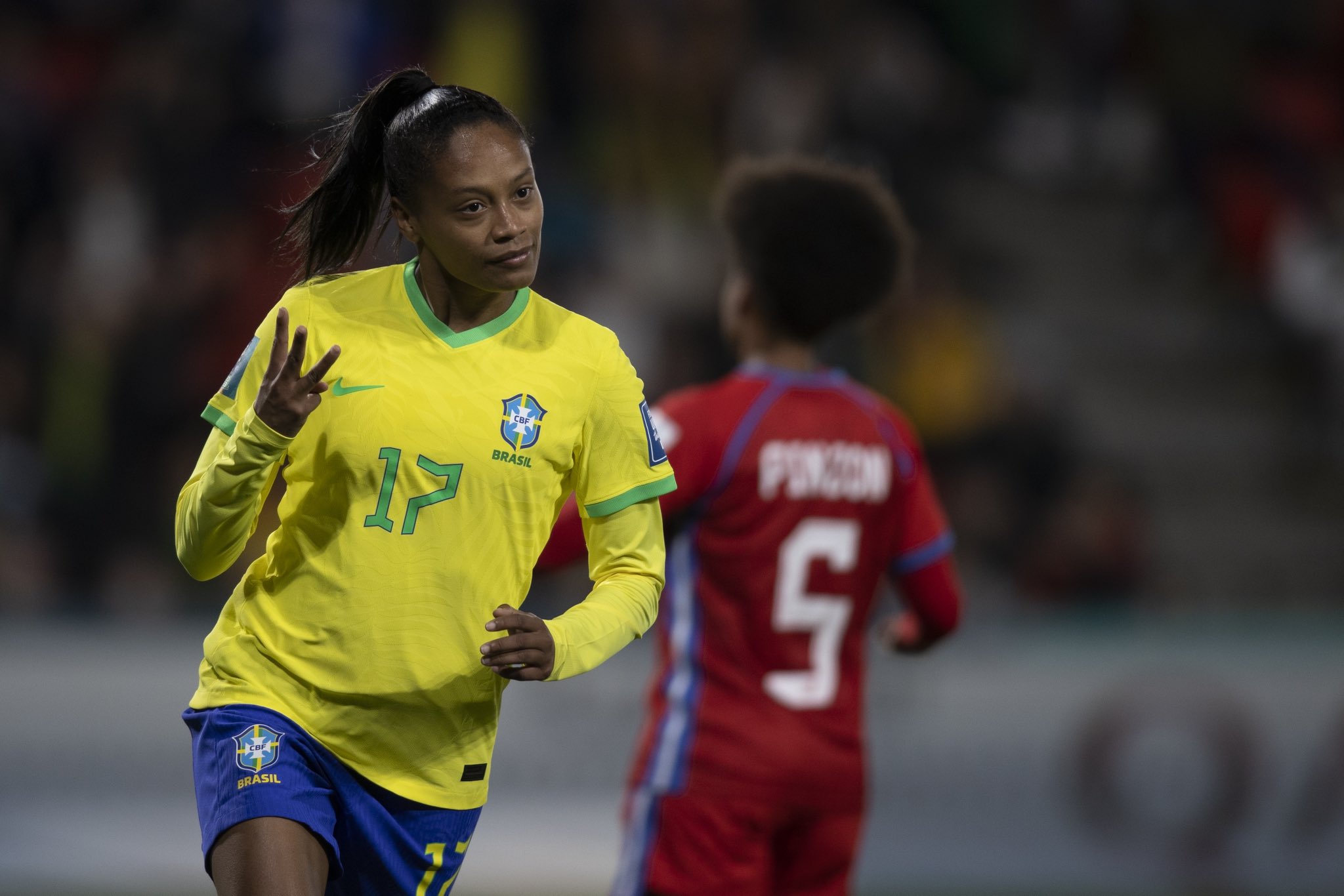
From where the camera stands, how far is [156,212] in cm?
899

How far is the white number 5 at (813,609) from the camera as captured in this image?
13.5ft

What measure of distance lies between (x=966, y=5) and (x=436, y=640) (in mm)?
9304

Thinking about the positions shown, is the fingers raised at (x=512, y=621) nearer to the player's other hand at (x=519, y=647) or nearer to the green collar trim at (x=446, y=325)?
the player's other hand at (x=519, y=647)

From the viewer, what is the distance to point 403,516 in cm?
291

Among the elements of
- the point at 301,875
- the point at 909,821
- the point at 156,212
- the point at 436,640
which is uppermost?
the point at 156,212

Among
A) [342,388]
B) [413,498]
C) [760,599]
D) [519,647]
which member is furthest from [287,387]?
[760,599]

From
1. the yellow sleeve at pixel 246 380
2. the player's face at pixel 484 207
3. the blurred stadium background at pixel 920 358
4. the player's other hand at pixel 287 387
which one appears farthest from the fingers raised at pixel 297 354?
the blurred stadium background at pixel 920 358

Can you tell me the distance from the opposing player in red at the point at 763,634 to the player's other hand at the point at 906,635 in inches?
11.9

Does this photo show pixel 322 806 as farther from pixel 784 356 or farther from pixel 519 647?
pixel 784 356

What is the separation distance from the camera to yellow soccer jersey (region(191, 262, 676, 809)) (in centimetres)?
291

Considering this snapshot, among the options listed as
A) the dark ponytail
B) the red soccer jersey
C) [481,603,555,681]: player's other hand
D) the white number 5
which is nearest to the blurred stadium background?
the red soccer jersey

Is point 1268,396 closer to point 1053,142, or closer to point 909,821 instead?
point 1053,142

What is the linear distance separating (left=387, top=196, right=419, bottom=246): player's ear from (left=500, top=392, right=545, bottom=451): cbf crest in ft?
1.12

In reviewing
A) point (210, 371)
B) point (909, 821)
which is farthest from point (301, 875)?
point (210, 371)
